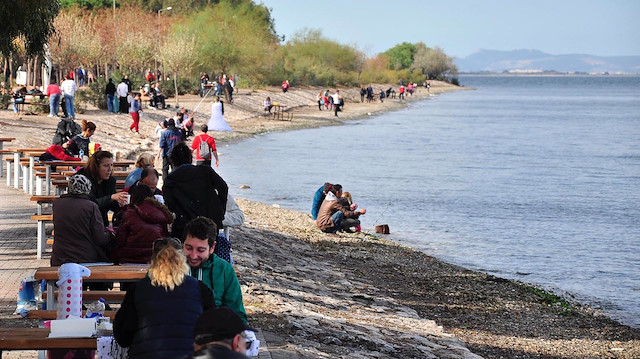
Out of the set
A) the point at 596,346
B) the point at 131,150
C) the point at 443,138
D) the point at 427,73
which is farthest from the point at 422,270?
the point at 427,73

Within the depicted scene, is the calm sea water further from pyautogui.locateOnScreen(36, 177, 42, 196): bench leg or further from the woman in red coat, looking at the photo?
the woman in red coat

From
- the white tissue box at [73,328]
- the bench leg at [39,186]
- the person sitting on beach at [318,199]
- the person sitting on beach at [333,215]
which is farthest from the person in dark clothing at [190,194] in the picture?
the person sitting on beach at [318,199]

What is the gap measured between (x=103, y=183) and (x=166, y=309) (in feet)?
17.3

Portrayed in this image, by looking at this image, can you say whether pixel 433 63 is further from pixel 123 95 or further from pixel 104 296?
pixel 104 296

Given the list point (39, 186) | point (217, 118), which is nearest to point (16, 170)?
point (39, 186)

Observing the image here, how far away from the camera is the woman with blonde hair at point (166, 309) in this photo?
210 inches

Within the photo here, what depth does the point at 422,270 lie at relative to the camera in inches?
652

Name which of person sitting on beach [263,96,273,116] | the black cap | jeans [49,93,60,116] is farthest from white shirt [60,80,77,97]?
the black cap

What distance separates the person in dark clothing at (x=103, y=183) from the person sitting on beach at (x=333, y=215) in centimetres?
926

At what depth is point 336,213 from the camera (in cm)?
1945

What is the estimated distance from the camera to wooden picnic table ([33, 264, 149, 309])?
24.5 ft

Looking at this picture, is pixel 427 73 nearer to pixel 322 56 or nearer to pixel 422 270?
pixel 322 56

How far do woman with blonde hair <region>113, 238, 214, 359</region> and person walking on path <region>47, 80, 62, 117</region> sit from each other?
92.8 ft

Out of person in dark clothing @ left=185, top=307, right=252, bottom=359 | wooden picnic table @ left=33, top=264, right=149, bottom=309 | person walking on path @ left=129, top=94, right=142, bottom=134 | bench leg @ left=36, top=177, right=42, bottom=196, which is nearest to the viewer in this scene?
person in dark clothing @ left=185, top=307, right=252, bottom=359
